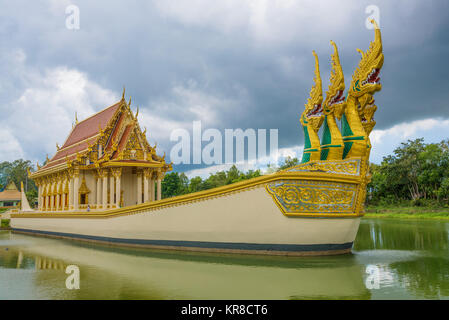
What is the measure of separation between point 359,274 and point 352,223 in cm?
241

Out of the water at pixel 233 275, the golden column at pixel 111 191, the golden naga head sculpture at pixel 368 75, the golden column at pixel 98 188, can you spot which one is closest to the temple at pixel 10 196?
the golden column at pixel 98 188

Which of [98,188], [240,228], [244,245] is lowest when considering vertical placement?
[244,245]

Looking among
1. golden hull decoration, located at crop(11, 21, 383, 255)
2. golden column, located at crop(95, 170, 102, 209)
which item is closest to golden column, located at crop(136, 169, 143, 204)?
golden column, located at crop(95, 170, 102, 209)

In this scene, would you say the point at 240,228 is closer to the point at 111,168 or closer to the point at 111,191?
the point at 111,191

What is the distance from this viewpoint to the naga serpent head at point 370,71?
8625 mm

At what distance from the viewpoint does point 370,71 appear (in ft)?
28.5

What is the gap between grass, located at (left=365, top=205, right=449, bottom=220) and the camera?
24.6m

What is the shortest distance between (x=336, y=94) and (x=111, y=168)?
335 inches

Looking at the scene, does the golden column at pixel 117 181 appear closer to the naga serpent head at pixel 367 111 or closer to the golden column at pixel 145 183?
the golden column at pixel 145 183

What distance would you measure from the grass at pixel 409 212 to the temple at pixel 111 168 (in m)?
19.6

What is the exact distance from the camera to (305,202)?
789 centimetres

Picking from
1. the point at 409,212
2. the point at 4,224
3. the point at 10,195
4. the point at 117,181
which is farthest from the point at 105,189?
the point at 10,195
